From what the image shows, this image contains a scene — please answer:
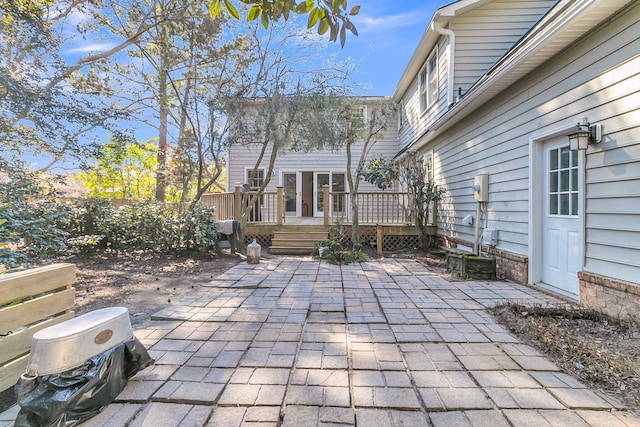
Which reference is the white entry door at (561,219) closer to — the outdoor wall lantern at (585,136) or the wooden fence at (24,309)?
the outdoor wall lantern at (585,136)

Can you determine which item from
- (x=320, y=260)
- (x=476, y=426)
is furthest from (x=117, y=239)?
(x=476, y=426)

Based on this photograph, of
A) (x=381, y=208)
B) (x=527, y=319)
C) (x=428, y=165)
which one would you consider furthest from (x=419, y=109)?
(x=527, y=319)

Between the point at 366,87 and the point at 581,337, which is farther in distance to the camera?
the point at 366,87

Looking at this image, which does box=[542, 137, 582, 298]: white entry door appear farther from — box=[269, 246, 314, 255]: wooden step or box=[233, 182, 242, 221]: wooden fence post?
box=[233, 182, 242, 221]: wooden fence post

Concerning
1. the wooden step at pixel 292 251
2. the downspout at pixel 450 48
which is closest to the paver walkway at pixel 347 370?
the wooden step at pixel 292 251

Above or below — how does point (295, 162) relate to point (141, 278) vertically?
above

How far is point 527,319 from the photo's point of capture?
3.04m

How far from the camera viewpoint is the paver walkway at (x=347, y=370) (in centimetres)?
168

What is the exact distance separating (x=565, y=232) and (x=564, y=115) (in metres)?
1.44

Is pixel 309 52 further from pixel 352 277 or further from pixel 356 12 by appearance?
pixel 356 12

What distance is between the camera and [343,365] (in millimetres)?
2219

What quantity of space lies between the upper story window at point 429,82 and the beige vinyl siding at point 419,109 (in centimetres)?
21

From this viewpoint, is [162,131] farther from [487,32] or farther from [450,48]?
[487,32]

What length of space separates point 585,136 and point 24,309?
5121 millimetres
